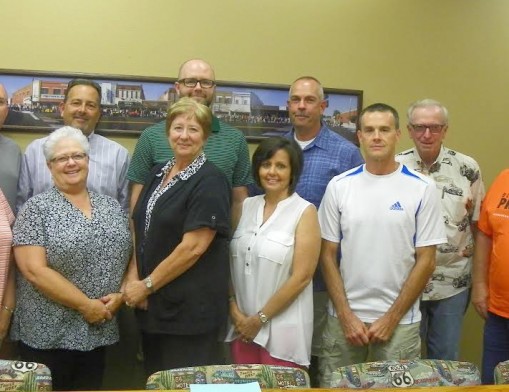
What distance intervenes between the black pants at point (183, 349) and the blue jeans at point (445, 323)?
1171 mm

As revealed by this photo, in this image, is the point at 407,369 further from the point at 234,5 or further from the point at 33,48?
the point at 33,48

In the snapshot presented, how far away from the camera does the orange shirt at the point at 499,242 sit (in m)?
2.47

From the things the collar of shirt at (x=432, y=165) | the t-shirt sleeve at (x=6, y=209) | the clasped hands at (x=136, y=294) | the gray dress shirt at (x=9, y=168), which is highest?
the collar of shirt at (x=432, y=165)

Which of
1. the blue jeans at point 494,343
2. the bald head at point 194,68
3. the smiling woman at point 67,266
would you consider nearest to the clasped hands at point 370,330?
the blue jeans at point 494,343

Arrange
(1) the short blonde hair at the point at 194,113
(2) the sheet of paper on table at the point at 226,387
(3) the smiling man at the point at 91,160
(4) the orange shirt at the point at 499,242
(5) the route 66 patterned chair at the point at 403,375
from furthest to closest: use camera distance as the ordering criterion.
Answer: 1. (3) the smiling man at the point at 91,160
2. (4) the orange shirt at the point at 499,242
3. (1) the short blonde hair at the point at 194,113
4. (5) the route 66 patterned chair at the point at 403,375
5. (2) the sheet of paper on table at the point at 226,387

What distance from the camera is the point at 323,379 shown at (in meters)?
2.41

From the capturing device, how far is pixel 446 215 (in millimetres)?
2695

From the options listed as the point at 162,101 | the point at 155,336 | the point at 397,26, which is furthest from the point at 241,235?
the point at 397,26

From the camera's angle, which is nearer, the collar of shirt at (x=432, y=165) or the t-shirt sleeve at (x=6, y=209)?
the t-shirt sleeve at (x=6, y=209)


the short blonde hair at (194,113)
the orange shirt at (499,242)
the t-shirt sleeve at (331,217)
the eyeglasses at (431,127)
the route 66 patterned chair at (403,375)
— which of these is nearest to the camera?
the route 66 patterned chair at (403,375)

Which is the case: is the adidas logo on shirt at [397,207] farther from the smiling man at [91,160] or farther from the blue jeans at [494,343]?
the smiling man at [91,160]

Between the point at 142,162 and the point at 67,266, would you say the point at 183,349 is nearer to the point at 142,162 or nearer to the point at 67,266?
the point at 67,266

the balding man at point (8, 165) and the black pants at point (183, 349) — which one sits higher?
the balding man at point (8, 165)

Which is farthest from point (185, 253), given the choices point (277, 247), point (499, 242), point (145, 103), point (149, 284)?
point (499, 242)
